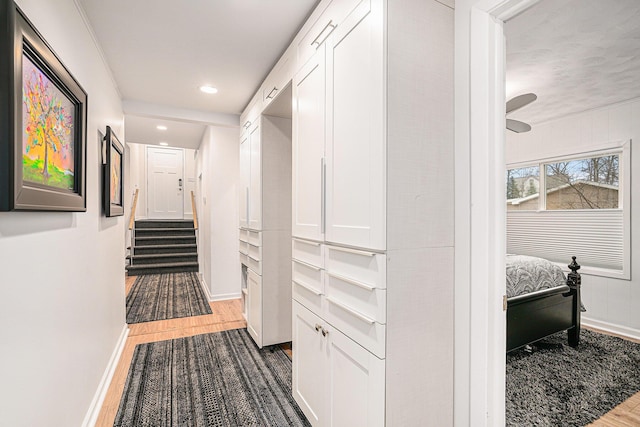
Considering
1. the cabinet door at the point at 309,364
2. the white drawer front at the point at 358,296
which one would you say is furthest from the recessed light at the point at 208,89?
the white drawer front at the point at 358,296

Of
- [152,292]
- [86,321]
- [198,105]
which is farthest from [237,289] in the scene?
[86,321]

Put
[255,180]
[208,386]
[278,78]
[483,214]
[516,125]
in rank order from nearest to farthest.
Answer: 1. [483,214]
2. [208,386]
3. [278,78]
4. [255,180]
5. [516,125]

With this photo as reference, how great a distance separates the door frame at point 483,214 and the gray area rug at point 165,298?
3.50 m

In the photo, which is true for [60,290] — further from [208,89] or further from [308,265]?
[208,89]

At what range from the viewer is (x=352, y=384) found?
1.43m

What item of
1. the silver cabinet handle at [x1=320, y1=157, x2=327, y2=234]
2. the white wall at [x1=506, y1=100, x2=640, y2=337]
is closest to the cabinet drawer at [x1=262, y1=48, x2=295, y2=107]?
the silver cabinet handle at [x1=320, y1=157, x2=327, y2=234]

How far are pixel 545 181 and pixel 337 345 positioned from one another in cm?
414

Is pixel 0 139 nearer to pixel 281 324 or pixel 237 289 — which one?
pixel 281 324

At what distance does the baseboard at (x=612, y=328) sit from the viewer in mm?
3357

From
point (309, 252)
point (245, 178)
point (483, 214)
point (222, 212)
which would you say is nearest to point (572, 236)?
point (483, 214)

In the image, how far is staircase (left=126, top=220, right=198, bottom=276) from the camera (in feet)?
20.7

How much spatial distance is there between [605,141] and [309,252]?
387cm

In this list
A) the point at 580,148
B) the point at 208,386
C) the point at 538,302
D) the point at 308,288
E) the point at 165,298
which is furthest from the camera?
the point at 165,298

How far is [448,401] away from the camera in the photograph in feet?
4.55
